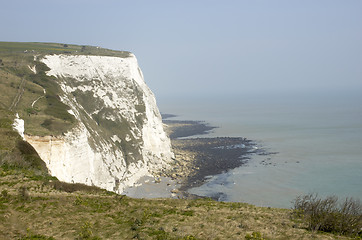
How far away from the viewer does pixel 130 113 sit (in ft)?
258

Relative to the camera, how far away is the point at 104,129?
69.3 metres

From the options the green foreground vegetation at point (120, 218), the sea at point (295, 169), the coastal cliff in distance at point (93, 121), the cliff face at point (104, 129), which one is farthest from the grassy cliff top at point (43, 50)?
the green foreground vegetation at point (120, 218)

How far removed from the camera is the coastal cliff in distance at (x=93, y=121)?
4588 centimetres

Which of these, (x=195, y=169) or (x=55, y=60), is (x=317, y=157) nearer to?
(x=195, y=169)

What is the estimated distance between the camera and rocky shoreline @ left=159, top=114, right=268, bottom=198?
6694 centimetres

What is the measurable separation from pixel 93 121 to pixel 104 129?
296cm

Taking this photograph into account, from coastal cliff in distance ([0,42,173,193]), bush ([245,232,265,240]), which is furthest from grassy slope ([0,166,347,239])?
coastal cliff in distance ([0,42,173,193])

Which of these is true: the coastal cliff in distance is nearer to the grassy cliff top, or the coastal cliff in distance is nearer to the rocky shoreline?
the rocky shoreline

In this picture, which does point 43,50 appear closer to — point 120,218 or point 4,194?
point 4,194

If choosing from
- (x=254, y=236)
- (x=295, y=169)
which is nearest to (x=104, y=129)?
(x=295, y=169)

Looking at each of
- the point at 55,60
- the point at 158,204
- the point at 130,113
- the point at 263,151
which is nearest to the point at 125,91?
the point at 130,113

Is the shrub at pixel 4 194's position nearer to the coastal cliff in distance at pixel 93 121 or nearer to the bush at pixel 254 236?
the bush at pixel 254 236

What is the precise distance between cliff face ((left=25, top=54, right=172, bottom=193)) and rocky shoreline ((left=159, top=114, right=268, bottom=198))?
5.75 meters

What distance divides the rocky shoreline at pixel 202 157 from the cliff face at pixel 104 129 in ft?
18.9
